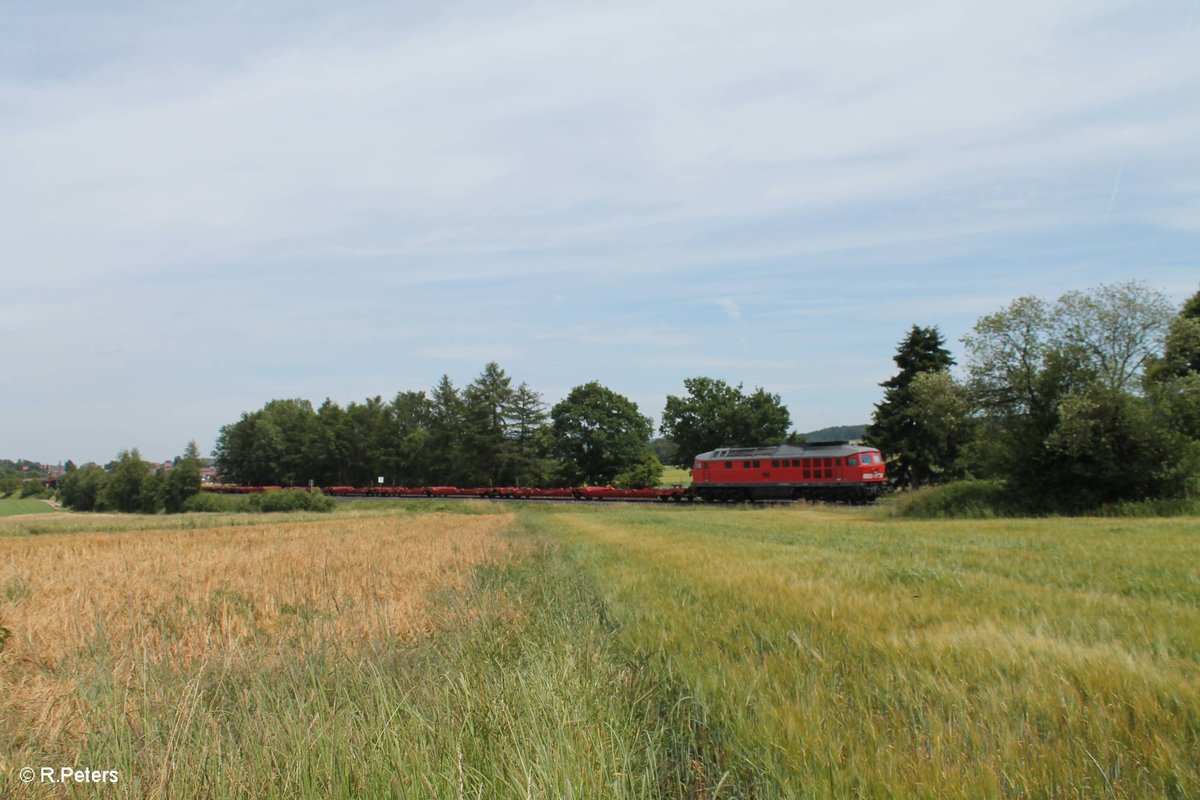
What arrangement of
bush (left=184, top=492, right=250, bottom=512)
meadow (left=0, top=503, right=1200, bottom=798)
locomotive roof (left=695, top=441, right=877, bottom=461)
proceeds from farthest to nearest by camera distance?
bush (left=184, top=492, right=250, bottom=512), locomotive roof (left=695, top=441, right=877, bottom=461), meadow (left=0, top=503, right=1200, bottom=798)

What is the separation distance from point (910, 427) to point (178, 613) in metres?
53.4

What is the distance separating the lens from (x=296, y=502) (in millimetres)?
59812

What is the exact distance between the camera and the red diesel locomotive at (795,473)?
1692 inches

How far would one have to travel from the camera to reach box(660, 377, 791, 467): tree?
83875mm

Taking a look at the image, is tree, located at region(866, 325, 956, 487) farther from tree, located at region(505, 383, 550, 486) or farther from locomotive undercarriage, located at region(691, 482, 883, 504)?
tree, located at region(505, 383, 550, 486)

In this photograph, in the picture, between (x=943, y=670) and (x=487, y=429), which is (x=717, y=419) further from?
(x=943, y=670)

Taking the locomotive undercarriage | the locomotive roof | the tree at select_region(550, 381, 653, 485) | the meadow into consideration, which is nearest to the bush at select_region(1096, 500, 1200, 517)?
the locomotive undercarriage

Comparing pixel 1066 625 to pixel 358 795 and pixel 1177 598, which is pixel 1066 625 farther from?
pixel 358 795

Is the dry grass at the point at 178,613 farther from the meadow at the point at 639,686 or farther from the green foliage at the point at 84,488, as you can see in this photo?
the green foliage at the point at 84,488

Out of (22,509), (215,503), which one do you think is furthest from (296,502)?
(22,509)

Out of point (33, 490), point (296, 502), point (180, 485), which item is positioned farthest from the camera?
point (33, 490)

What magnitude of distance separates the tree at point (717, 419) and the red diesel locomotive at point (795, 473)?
35.0 meters

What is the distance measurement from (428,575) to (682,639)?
6.70 metres

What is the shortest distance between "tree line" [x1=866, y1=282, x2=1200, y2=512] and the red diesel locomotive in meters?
7.30
